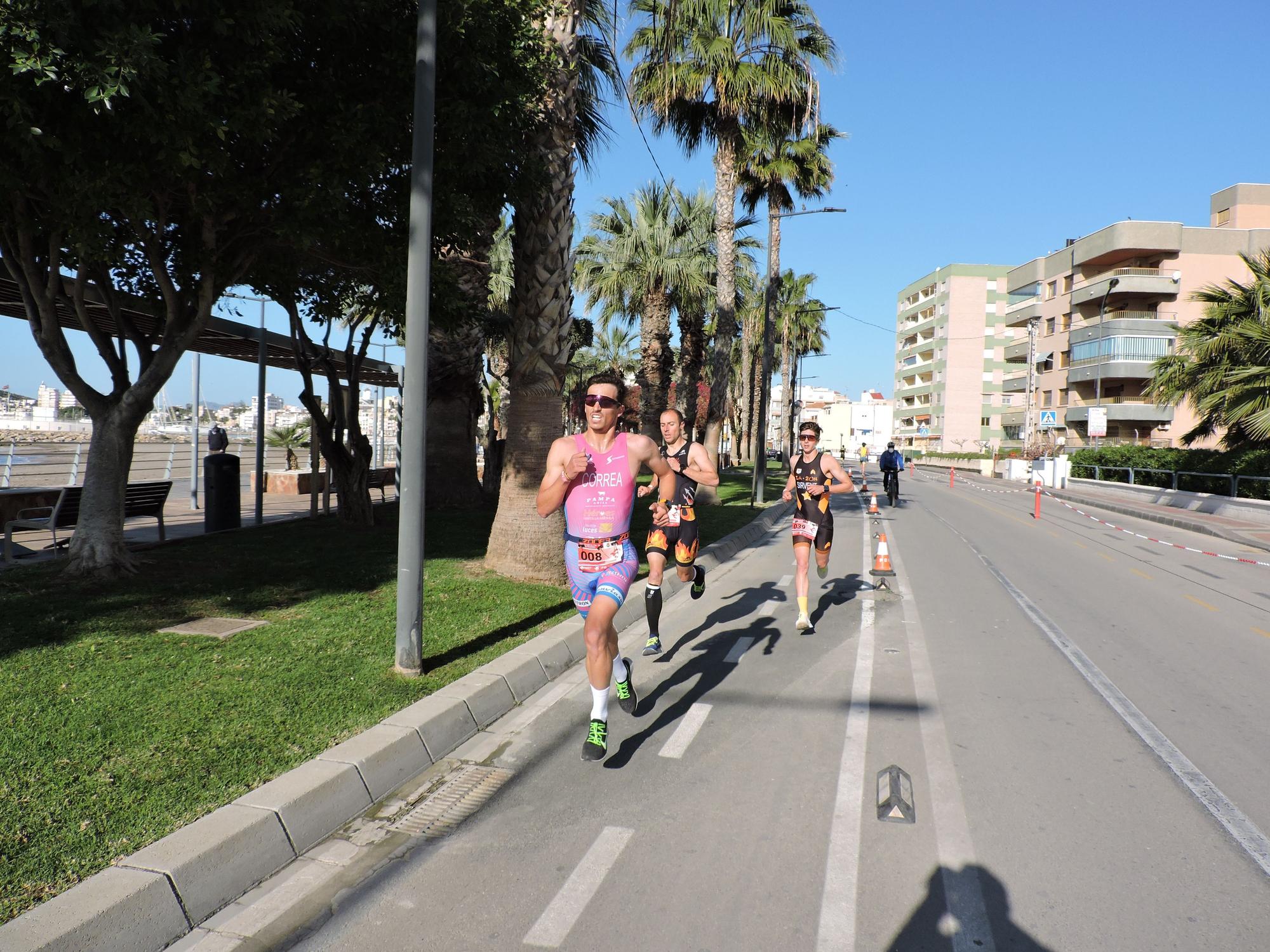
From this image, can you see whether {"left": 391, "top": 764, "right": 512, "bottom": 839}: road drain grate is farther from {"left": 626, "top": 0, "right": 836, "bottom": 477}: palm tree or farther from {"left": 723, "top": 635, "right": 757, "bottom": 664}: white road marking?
{"left": 626, "top": 0, "right": 836, "bottom": 477}: palm tree

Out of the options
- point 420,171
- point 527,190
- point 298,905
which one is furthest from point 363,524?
point 298,905

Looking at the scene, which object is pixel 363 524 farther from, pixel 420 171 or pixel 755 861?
pixel 755 861

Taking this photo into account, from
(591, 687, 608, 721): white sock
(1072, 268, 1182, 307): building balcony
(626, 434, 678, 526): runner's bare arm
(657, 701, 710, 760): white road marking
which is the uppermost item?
(1072, 268, 1182, 307): building balcony

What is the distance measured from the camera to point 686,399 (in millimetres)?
24391

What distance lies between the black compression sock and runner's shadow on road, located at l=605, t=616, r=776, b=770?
1.43ft

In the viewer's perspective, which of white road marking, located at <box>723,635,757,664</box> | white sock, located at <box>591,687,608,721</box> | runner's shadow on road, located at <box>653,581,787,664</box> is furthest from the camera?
runner's shadow on road, located at <box>653,581,787,664</box>

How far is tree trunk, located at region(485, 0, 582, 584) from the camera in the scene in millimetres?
9656

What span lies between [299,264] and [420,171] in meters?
5.35

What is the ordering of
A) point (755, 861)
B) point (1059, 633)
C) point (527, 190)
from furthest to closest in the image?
1. point (527, 190)
2. point (1059, 633)
3. point (755, 861)

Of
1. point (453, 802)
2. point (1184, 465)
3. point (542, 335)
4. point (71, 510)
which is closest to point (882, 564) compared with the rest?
point (542, 335)

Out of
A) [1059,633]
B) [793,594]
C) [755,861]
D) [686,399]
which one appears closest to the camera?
[755,861]

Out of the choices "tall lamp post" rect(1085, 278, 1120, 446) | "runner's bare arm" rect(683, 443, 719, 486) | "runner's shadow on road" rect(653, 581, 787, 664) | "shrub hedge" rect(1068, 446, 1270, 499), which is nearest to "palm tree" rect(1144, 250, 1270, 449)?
Result: "shrub hedge" rect(1068, 446, 1270, 499)

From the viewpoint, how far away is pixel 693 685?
641 cm

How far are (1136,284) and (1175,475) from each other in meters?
27.2
